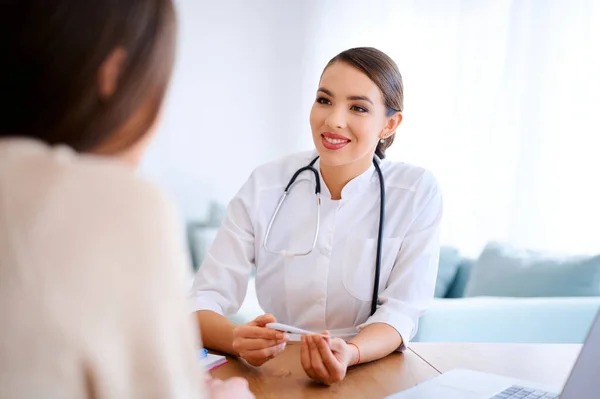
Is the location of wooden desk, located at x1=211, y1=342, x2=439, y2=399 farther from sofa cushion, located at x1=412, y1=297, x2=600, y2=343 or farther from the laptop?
sofa cushion, located at x1=412, y1=297, x2=600, y2=343

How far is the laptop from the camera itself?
0.87 metres

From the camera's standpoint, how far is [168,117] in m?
4.67

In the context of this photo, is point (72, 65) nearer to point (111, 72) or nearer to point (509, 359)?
point (111, 72)

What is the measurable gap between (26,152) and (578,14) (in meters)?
3.52

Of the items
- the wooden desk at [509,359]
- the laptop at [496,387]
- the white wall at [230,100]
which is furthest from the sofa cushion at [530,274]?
A: the white wall at [230,100]

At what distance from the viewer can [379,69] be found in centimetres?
169

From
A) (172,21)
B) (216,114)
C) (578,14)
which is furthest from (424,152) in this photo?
(172,21)

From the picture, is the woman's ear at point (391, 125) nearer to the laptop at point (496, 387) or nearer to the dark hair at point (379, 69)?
the dark hair at point (379, 69)

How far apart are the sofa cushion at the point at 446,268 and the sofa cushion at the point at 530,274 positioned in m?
0.18

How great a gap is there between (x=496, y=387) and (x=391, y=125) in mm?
846

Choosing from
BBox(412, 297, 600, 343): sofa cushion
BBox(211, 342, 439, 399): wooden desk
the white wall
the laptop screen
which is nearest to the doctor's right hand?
BBox(211, 342, 439, 399): wooden desk

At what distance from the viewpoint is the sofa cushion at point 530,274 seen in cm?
285

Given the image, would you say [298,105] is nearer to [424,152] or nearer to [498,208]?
[424,152]

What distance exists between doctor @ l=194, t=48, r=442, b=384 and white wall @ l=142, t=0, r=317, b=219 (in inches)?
121
